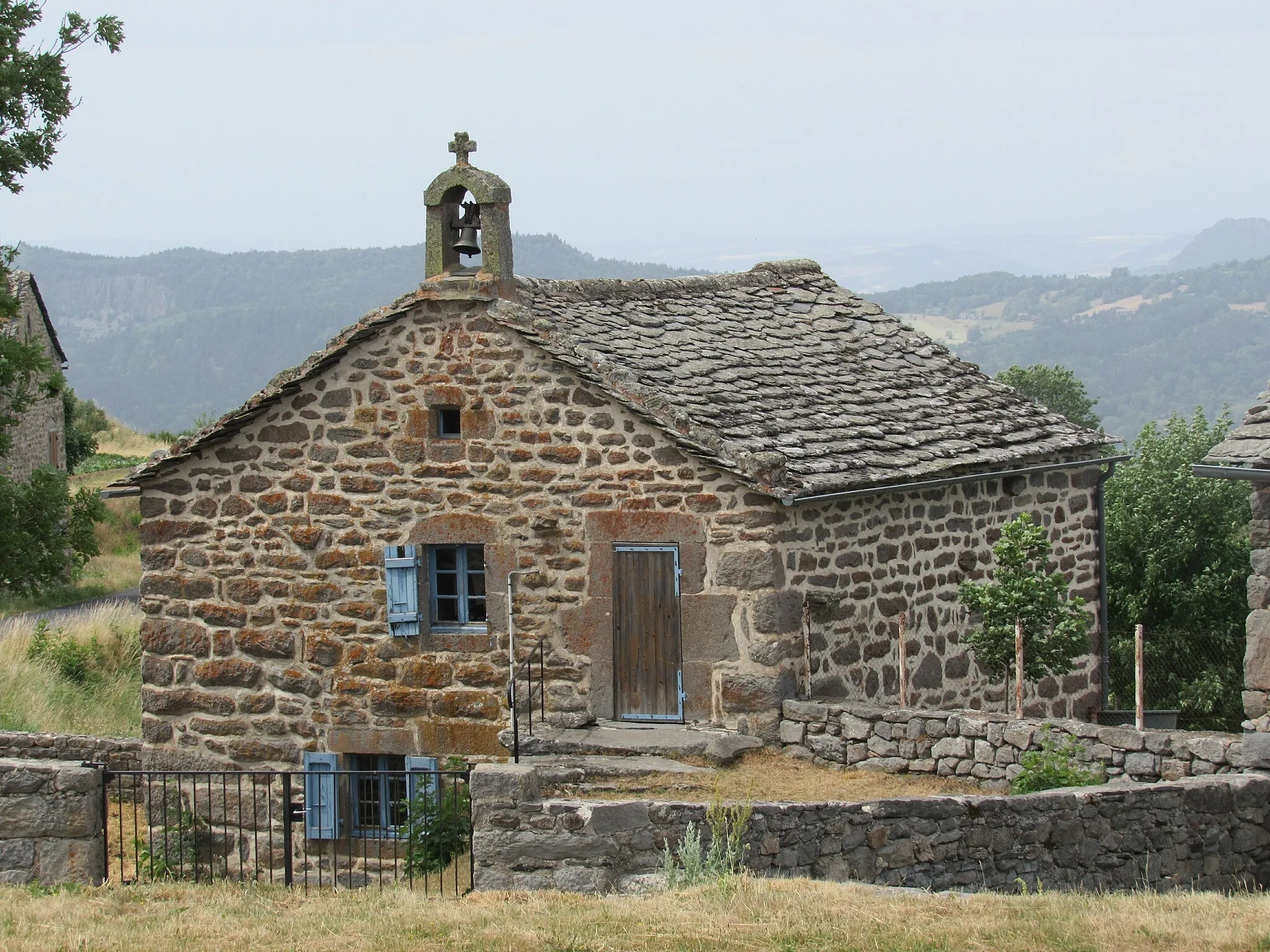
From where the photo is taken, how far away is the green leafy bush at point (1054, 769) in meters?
11.9

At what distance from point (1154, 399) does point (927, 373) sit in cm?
11038

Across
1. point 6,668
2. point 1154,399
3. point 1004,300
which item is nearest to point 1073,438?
point 6,668

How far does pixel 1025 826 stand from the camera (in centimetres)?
Answer: 1090

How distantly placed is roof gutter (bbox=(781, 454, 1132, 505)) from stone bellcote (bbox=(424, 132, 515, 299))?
3479 mm

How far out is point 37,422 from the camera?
4125 centimetres

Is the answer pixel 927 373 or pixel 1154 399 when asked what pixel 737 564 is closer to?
pixel 927 373

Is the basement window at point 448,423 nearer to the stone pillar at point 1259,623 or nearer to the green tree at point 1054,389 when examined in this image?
the stone pillar at point 1259,623

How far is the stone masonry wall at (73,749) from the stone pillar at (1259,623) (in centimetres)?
1028

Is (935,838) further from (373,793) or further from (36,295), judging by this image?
(36,295)

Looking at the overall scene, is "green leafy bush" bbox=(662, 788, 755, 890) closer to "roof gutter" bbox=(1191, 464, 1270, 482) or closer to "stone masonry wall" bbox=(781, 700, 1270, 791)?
"stone masonry wall" bbox=(781, 700, 1270, 791)

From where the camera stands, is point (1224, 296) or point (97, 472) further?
point (1224, 296)

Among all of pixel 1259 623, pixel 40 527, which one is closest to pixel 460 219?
pixel 1259 623

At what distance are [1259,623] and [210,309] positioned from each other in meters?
157

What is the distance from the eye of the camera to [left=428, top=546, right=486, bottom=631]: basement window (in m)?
15.2
